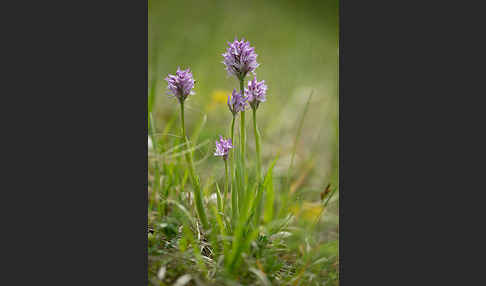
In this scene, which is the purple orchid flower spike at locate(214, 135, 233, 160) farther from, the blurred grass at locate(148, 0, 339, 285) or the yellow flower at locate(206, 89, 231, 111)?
the yellow flower at locate(206, 89, 231, 111)

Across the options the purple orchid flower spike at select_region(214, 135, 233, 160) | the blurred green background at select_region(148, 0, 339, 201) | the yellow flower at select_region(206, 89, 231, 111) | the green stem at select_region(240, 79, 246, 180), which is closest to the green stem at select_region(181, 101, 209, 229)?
the purple orchid flower spike at select_region(214, 135, 233, 160)

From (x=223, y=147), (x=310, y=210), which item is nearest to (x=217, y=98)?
(x=310, y=210)

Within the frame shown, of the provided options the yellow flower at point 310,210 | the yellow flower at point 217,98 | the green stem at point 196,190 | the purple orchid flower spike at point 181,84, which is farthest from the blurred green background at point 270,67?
the purple orchid flower spike at point 181,84

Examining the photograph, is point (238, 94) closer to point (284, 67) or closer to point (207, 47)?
point (207, 47)

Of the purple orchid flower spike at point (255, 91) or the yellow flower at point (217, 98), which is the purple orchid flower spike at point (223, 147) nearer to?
the purple orchid flower spike at point (255, 91)

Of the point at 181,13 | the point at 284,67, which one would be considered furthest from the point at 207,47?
the point at 284,67
